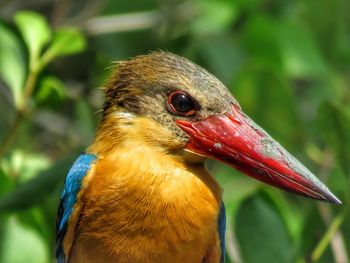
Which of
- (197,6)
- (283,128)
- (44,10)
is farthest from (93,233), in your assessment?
(44,10)

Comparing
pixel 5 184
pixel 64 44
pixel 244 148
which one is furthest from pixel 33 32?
pixel 244 148

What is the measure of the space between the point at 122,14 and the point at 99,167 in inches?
83.8

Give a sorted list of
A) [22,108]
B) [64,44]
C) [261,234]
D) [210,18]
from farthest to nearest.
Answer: [210,18] < [64,44] < [22,108] < [261,234]

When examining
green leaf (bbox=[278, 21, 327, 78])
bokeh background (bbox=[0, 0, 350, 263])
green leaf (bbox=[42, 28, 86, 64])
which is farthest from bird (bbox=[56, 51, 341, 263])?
green leaf (bbox=[278, 21, 327, 78])

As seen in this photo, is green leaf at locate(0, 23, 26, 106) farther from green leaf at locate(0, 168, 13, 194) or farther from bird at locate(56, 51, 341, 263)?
bird at locate(56, 51, 341, 263)

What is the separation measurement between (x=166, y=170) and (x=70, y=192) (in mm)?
473

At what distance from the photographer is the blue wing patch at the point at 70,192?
17.3 feet

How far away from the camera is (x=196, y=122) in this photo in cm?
517

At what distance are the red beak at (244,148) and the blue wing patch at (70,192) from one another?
48 cm

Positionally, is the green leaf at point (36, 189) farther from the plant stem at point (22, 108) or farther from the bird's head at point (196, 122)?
the bird's head at point (196, 122)

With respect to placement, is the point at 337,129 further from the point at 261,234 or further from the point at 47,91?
the point at 47,91

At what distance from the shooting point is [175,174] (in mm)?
5164

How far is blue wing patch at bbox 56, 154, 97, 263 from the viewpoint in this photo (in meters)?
5.27

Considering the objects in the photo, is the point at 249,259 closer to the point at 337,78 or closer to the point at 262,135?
the point at 262,135
